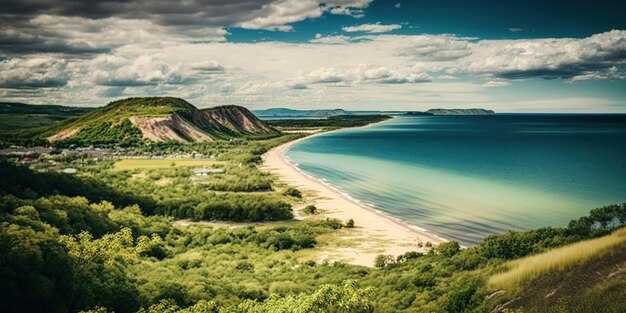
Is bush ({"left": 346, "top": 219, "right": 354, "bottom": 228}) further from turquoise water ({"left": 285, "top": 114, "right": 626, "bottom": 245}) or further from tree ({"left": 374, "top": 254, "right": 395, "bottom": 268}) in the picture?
tree ({"left": 374, "top": 254, "right": 395, "bottom": 268})

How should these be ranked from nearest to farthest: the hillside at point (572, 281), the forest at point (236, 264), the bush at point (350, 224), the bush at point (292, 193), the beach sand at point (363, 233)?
the hillside at point (572, 281) < the forest at point (236, 264) < the beach sand at point (363, 233) < the bush at point (350, 224) < the bush at point (292, 193)

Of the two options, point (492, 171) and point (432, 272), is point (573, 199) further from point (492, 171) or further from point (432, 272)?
point (432, 272)

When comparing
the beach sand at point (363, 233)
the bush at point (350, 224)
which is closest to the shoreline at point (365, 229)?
the beach sand at point (363, 233)

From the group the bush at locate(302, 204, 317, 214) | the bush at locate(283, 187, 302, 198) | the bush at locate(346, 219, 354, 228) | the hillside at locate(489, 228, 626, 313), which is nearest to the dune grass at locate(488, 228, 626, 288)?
the hillside at locate(489, 228, 626, 313)

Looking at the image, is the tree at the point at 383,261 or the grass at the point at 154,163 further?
the grass at the point at 154,163

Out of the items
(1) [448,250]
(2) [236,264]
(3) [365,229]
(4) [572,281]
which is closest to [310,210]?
(3) [365,229]

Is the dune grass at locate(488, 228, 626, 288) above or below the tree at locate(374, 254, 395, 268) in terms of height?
above

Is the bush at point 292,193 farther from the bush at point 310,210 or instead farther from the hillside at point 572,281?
the hillside at point 572,281
